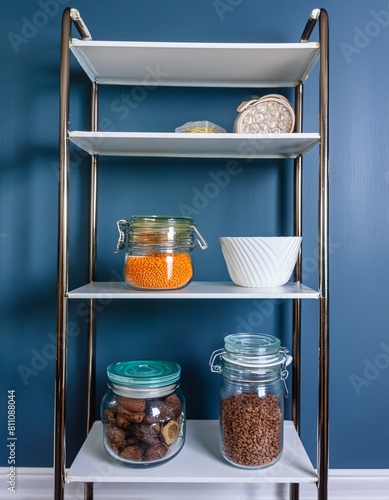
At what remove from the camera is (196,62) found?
1.17 metres

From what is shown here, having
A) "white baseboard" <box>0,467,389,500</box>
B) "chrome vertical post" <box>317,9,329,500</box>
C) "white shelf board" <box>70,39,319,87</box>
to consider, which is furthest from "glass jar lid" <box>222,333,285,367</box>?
"white shelf board" <box>70,39,319,87</box>

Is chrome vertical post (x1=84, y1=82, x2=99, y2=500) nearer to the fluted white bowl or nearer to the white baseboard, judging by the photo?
the white baseboard

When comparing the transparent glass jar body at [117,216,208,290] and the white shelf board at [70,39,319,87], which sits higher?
the white shelf board at [70,39,319,87]

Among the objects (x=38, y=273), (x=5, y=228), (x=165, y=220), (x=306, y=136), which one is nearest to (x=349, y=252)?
(x=306, y=136)

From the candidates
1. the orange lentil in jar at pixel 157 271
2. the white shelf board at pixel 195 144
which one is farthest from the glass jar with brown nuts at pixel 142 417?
the white shelf board at pixel 195 144

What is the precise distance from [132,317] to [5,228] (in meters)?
0.48

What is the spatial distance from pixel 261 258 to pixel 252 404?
359 mm

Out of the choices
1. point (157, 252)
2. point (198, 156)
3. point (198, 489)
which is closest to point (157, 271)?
point (157, 252)

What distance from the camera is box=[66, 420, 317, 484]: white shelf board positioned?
3.37ft

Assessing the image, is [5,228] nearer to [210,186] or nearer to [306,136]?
[210,186]

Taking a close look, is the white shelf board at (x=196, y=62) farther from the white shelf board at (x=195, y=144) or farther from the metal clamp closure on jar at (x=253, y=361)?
the metal clamp closure on jar at (x=253, y=361)

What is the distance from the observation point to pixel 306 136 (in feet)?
3.42

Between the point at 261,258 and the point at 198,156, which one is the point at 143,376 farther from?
the point at 198,156

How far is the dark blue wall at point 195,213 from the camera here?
1337 mm
